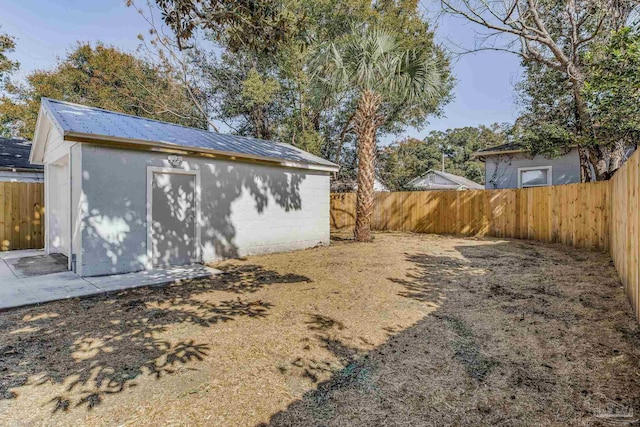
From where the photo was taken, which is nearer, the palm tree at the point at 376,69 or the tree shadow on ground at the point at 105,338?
the tree shadow on ground at the point at 105,338

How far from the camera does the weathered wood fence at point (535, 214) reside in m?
3.92

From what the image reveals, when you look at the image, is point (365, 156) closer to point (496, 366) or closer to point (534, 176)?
point (496, 366)

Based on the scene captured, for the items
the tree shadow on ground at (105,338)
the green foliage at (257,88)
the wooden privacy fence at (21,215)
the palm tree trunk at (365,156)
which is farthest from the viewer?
the green foliage at (257,88)

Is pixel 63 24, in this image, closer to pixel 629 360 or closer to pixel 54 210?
pixel 54 210

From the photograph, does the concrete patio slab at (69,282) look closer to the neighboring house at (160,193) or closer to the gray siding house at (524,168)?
the neighboring house at (160,193)

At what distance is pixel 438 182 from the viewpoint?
25828 millimetres

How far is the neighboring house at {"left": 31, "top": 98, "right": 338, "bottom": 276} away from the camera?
5.98 metres

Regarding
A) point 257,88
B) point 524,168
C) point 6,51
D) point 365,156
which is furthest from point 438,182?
point 6,51

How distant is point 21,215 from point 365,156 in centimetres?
1007

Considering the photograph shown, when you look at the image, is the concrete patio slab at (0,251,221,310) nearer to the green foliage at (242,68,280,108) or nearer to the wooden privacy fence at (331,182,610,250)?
the wooden privacy fence at (331,182,610,250)

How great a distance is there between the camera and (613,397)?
2.36 metres

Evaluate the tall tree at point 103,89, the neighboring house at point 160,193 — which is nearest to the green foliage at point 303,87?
the tall tree at point 103,89

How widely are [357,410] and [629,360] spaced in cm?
242

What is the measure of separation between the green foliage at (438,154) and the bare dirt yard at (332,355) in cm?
A: 1672
